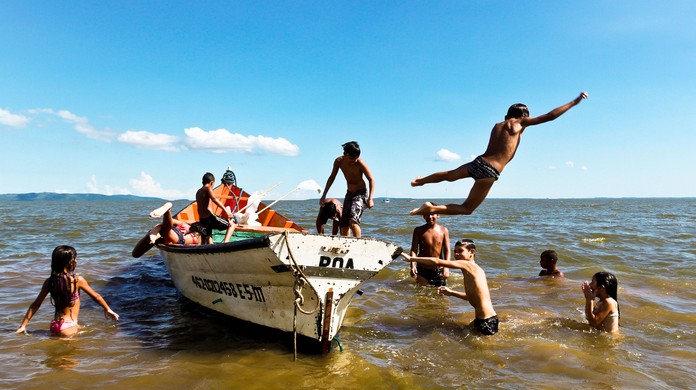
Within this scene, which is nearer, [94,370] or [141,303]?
[94,370]

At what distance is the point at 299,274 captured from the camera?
450 cm

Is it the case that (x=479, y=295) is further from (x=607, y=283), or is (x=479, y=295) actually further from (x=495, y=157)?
(x=495, y=157)

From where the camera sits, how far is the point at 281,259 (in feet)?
14.5

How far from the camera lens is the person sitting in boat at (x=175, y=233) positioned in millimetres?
7016

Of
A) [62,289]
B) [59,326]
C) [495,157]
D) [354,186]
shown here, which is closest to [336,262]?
[495,157]

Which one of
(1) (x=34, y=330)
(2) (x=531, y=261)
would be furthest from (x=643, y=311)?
(1) (x=34, y=330)

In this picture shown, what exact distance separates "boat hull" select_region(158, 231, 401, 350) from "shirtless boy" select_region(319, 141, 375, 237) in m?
1.89

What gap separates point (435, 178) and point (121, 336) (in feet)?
14.6

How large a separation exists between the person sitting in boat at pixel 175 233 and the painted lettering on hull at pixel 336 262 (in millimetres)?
2722

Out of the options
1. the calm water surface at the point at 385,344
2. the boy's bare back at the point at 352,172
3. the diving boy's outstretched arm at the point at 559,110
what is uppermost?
the diving boy's outstretched arm at the point at 559,110

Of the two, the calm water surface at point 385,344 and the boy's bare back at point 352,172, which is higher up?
the boy's bare back at point 352,172

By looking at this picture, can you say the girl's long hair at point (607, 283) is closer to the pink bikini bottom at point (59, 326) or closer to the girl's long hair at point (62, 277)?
the girl's long hair at point (62, 277)

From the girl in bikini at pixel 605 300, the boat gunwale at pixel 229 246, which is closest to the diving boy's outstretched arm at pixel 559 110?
the girl in bikini at pixel 605 300

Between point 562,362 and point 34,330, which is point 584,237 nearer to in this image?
point 562,362
